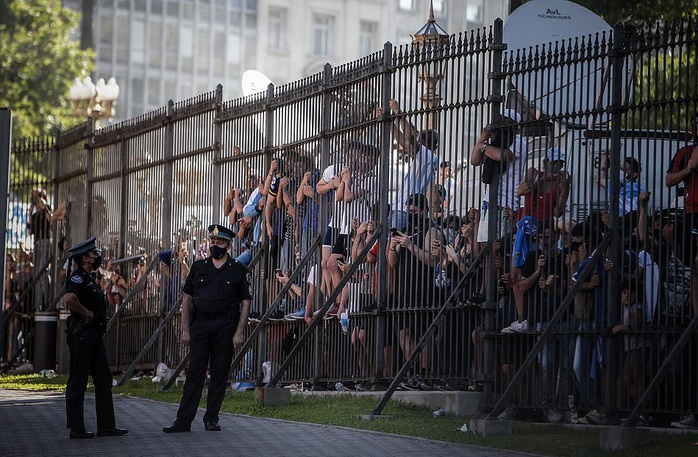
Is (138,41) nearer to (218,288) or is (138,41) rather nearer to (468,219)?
(218,288)

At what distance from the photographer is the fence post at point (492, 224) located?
1412 cm

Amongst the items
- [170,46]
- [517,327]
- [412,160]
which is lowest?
[517,327]

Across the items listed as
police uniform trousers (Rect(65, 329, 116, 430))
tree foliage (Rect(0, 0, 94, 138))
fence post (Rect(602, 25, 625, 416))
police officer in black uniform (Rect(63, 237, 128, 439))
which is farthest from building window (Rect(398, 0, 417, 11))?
fence post (Rect(602, 25, 625, 416))

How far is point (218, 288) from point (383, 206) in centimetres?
254

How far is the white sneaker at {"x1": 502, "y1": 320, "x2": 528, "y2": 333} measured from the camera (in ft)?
45.3

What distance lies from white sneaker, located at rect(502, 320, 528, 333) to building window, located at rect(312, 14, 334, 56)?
2687 inches

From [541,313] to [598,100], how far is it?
2.05m

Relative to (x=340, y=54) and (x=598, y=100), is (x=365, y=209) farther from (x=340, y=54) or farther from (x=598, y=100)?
(x=340, y=54)

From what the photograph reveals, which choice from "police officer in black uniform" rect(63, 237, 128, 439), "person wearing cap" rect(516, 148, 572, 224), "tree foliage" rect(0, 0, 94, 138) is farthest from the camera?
"tree foliage" rect(0, 0, 94, 138)

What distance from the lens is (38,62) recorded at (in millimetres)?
59656

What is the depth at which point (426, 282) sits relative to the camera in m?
15.4

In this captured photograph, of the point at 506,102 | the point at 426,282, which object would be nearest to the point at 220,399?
the point at 426,282

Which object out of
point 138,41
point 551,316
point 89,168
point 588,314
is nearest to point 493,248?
point 551,316

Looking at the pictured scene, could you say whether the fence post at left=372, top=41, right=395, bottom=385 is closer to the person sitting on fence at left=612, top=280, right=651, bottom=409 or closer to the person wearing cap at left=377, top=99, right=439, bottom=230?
the person wearing cap at left=377, top=99, right=439, bottom=230
